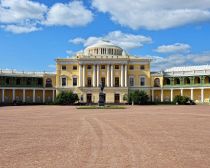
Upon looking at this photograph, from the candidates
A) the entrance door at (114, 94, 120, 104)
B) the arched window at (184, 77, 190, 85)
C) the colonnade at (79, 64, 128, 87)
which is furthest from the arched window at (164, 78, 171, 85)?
the entrance door at (114, 94, 120, 104)

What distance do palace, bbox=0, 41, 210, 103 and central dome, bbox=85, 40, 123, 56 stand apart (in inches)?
10.5

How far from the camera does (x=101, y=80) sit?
90750mm

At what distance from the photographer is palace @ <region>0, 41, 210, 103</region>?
88.8 meters

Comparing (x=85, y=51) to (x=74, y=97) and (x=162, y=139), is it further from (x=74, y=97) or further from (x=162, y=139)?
(x=162, y=139)

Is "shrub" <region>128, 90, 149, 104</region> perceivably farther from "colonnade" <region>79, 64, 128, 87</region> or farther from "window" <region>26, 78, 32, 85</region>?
"window" <region>26, 78, 32, 85</region>

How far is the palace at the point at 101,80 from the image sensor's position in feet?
291

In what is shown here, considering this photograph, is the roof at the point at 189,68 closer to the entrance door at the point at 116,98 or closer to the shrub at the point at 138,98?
the entrance door at the point at 116,98

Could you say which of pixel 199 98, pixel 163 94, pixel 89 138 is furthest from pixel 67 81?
pixel 89 138

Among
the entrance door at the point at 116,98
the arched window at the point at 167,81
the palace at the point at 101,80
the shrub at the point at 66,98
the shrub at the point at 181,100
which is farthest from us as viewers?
the arched window at the point at 167,81

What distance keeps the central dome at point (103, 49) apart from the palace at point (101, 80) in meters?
0.27

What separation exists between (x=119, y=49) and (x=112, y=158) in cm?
→ 8472

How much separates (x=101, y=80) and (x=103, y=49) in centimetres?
930

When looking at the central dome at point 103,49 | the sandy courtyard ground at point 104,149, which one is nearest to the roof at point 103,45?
the central dome at point 103,49

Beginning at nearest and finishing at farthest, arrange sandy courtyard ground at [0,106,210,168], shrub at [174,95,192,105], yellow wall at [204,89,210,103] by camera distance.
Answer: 1. sandy courtyard ground at [0,106,210,168]
2. shrub at [174,95,192,105]
3. yellow wall at [204,89,210,103]
